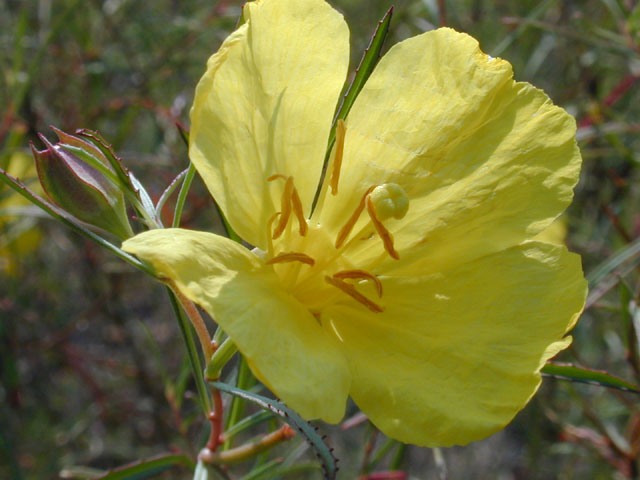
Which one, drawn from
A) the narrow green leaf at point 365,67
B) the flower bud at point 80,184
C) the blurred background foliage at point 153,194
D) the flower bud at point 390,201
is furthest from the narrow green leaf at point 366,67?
the blurred background foliage at point 153,194

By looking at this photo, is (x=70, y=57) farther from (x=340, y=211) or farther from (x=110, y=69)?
(x=340, y=211)

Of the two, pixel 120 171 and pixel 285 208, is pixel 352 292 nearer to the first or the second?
pixel 285 208

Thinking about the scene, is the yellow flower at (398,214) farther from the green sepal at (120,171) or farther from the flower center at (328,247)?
the green sepal at (120,171)

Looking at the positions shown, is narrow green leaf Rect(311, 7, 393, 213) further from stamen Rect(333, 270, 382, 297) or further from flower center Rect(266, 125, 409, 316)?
stamen Rect(333, 270, 382, 297)

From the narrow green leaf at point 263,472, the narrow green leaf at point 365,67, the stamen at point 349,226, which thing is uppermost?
the narrow green leaf at point 365,67

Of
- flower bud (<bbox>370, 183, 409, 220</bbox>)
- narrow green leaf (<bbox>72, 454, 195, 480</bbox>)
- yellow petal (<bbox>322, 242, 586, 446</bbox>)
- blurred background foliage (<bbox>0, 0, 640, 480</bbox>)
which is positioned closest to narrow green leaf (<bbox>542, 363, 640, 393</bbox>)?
yellow petal (<bbox>322, 242, 586, 446</bbox>)

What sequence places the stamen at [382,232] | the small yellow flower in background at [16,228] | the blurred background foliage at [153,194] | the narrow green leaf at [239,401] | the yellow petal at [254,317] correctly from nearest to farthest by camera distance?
the yellow petal at [254,317], the stamen at [382,232], the narrow green leaf at [239,401], the small yellow flower in background at [16,228], the blurred background foliage at [153,194]
